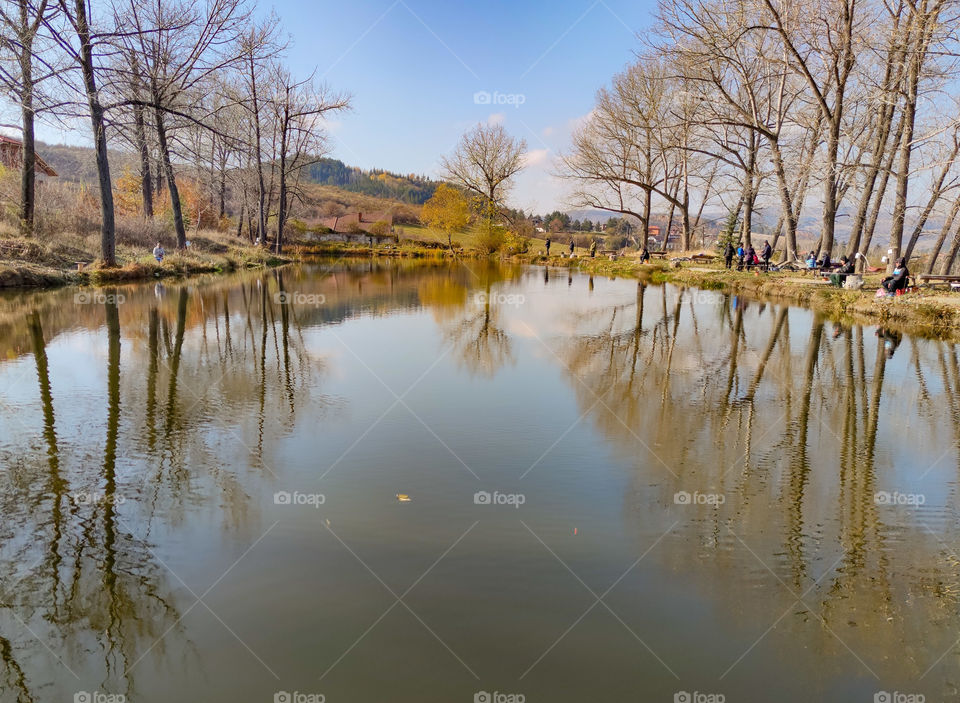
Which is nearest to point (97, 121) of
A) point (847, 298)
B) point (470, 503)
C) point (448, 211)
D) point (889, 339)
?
point (470, 503)

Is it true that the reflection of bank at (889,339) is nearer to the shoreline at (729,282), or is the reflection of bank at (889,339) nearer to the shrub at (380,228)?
the shoreline at (729,282)

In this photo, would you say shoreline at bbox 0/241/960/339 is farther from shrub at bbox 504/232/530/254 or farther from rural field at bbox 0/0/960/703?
shrub at bbox 504/232/530/254

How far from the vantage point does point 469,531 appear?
420 cm

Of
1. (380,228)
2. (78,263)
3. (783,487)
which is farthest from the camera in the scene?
(380,228)

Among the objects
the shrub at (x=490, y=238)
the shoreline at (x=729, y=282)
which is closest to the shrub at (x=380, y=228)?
the shrub at (x=490, y=238)

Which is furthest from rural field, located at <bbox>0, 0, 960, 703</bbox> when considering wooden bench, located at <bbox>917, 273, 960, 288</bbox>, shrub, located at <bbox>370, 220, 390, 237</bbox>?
shrub, located at <bbox>370, 220, 390, 237</bbox>

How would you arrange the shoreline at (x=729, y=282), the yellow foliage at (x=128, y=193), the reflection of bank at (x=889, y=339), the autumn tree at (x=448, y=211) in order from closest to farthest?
the reflection of bank at (x=889, y=339) → the shoreline at (x=729, y=282) → the yellow foliage at (x=128, y=193) → the autumn tree at (x=448, y=211)

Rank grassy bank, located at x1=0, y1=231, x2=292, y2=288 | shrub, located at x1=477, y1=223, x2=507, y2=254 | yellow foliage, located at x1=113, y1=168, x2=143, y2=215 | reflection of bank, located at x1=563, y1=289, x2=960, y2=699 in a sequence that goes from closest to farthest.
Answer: reflection of bank, located at x1=563, y1=289, x2=960, y2=699 < grassy bank, located at x1=0, y1=231, x2=292, y2=288 < yellow foliage, located at x1=113, y1=168, x2=143, y2=215 < shrub, located at x1=477, y1=223, x2=507, y2=254

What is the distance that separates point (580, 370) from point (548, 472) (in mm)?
4179

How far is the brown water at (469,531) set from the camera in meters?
2.94

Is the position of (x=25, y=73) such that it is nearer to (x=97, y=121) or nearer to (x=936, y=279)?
(x=97, y=121)

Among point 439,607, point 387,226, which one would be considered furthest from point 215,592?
point 387,226

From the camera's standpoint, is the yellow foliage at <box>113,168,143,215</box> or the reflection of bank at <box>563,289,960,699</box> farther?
the yellow foliage at <box>113,168,143,215</box>

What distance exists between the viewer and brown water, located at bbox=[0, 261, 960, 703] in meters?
2.94
